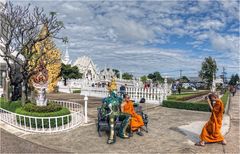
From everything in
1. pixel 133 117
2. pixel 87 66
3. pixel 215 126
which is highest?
pixel 87 66

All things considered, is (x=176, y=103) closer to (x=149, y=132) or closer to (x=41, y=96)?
(x=149, y=132)

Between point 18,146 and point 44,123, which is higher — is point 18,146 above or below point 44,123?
below

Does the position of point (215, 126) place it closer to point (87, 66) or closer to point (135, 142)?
point (135, 142)

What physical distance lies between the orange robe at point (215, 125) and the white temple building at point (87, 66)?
184ft

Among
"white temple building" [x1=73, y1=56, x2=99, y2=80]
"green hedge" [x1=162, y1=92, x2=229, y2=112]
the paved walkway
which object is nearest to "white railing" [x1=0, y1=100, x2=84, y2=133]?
the paved walkway

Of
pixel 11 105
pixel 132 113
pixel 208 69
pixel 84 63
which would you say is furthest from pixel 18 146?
pixel 84 63

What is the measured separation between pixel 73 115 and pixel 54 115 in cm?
92

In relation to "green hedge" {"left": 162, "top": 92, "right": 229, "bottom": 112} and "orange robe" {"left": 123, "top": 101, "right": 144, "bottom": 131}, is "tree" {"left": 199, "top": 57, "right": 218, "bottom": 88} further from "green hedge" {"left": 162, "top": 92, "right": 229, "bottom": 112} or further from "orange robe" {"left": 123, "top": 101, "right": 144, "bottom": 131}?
"orange robe" {"left": 123, "top": 101, "right": 144, "bottom": 131}

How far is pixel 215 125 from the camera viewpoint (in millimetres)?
8102

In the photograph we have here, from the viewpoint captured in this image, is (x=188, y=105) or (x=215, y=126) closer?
(x=215, y=126)

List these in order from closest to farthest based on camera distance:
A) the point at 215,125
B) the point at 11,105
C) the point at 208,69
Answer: the point at 215,125 → the point at 11,105 → the point at 208,69

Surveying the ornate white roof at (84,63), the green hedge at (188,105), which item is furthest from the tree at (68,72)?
the green hedge at (188,105)

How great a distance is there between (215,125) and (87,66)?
5821 centimetres

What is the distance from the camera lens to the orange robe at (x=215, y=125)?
8.12 meters
